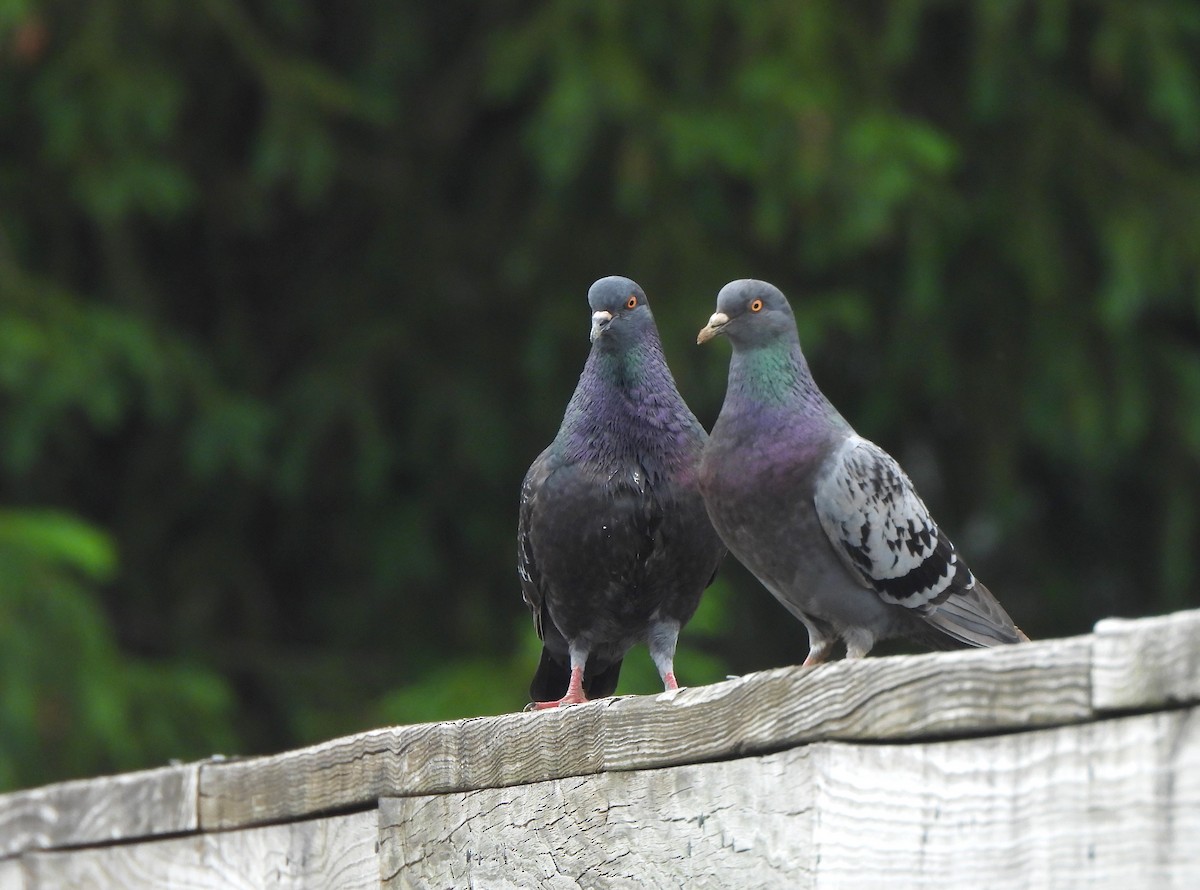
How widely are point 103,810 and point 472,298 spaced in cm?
476

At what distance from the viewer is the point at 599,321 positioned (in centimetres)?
278

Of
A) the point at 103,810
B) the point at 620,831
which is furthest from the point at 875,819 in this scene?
the point at 103,810

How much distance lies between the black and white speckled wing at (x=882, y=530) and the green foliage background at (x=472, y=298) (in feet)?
11.1

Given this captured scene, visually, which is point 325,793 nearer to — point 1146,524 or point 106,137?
point 106,137

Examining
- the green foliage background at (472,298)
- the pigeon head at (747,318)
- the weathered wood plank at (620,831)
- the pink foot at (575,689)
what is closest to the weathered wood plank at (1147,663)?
the weathered wood plank at (620,831)

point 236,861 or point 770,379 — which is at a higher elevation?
point 770,379

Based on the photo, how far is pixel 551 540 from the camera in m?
2.85

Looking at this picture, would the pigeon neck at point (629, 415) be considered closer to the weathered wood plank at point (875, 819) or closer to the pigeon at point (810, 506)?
the pigeon at point (810, 506)

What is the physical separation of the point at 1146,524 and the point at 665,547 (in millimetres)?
5362

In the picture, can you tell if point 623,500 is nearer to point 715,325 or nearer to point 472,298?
point 715,325

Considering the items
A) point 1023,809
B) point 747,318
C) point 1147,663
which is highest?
point 747,318

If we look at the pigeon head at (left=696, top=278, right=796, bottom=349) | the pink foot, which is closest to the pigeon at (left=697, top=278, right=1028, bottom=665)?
the pigeon head at (left=696, top=278, right=796, bottom=349)

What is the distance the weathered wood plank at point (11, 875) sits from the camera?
10.8ft

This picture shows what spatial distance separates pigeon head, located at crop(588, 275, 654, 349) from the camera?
280 centimetres
